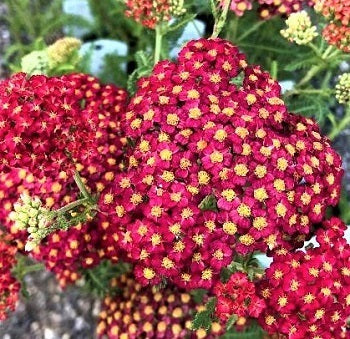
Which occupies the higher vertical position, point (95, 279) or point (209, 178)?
point (209, 178)

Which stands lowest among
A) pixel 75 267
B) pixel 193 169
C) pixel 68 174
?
pixel 75 267

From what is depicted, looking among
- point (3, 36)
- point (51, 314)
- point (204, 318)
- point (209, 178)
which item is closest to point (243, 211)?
point (209, 178)

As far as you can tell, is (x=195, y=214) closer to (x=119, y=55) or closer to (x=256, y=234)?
(x=256, y=234)

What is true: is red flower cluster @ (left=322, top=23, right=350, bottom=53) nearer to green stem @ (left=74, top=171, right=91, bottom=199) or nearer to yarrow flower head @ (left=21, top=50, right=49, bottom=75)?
green stem @ (left=74, top=171, right=91, bottom=199)

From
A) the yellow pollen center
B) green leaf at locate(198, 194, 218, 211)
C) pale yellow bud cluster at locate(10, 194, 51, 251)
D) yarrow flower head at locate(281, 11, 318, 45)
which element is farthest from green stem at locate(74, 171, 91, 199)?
yarrow flower head at locate(281, 11, 318, 45)

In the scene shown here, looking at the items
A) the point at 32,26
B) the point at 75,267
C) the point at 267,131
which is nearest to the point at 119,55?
the point at 32,26

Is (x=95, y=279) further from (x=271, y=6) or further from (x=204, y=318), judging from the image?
(x=271, y=6)
